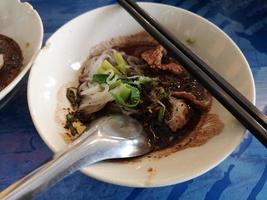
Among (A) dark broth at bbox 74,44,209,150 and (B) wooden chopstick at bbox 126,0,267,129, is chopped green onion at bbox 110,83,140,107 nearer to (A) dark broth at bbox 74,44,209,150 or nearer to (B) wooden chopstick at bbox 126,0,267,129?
(A) dark broth at bbox 74,44,209,150

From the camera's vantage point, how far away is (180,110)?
1008 millimetres

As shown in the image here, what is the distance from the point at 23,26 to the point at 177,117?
0.69 metres

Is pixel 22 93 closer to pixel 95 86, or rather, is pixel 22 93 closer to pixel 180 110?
pixel 95 86

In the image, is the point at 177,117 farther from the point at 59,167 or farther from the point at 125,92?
the point at 59,167

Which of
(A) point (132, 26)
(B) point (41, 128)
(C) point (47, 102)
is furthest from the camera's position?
(A) point (132, 26)

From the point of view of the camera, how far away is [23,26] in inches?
50.8

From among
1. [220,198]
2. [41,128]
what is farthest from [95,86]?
[220,198]

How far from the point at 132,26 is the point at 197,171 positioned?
0.66 metres

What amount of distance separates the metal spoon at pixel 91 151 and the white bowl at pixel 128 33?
34 millimetres

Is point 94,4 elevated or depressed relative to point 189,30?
depressed

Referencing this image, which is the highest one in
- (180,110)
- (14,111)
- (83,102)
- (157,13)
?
(157,13)

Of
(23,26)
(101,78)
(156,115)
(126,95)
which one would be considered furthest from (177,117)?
(23,26)

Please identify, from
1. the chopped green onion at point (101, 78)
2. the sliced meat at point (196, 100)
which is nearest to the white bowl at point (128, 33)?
the sliced meat at point (196, 100)

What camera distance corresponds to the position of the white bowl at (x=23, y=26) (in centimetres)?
120
